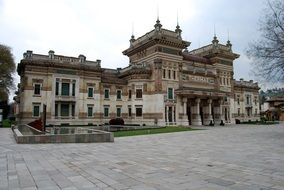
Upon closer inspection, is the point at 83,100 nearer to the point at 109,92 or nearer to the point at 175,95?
the point at 109,92

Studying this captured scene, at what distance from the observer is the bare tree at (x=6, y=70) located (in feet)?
118

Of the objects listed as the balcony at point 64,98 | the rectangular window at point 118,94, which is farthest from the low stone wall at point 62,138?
the rectangular window at point 118,94

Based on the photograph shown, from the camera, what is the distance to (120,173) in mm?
7879

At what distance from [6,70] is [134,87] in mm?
19897

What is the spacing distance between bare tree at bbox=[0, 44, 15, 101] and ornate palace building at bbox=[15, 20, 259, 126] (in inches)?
61.4

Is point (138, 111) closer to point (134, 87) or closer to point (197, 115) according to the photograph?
point (134, 87)

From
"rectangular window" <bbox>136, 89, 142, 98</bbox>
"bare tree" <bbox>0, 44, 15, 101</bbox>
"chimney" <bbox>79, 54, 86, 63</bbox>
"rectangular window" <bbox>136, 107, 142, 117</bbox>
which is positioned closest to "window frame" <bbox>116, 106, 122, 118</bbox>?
"rectangular window" <bbox>136, 107, 142, 117</bbox>

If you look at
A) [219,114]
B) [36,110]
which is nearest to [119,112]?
[36,110]

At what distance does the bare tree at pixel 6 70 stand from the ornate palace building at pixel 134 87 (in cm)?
156

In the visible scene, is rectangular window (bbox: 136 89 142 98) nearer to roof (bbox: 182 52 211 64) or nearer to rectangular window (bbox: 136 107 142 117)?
rectangular window (bbox: 136 107 142 117)

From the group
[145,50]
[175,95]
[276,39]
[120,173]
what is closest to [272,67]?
[276,39]

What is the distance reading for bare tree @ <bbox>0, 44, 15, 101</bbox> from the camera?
118ft

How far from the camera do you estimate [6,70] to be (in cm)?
3600

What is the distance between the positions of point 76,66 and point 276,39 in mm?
28612
